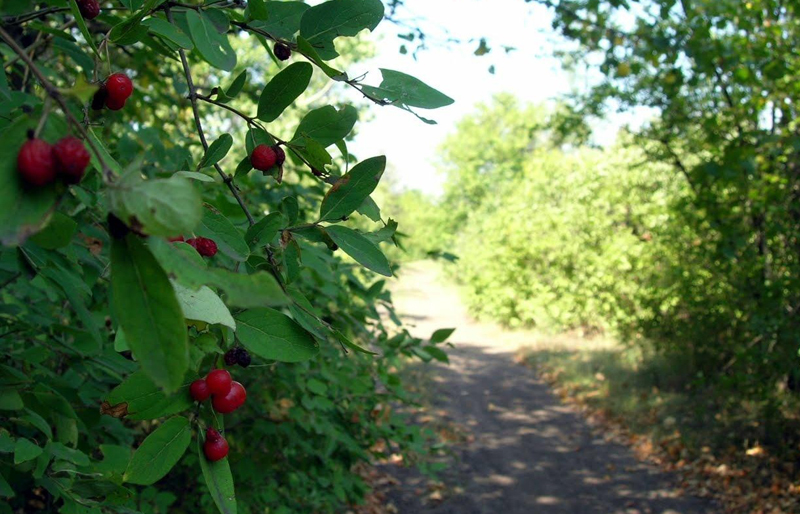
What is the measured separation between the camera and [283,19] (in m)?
1.00

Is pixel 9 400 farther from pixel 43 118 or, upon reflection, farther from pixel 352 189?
pixel 43 118

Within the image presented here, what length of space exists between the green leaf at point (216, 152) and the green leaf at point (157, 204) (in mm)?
524

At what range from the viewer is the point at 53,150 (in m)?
0.49

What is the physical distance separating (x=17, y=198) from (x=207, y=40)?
53cm

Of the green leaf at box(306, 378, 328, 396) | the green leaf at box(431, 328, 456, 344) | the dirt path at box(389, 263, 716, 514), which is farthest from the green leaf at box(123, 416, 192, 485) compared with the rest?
the dirt path at box(389, 263, 716, 514)

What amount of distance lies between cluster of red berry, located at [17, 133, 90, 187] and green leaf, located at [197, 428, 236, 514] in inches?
15.8

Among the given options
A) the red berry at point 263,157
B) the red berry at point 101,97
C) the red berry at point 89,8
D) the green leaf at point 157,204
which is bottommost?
the green leaf at point 157,204

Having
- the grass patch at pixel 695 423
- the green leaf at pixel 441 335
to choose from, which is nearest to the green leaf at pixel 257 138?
the green leaf at pixel 441 335

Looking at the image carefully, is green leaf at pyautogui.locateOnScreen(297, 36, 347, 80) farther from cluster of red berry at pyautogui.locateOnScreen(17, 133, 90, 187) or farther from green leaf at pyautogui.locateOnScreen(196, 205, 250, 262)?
cluster of red berry at pyautogui.locateOnScreen(17, 133, 90, 187)

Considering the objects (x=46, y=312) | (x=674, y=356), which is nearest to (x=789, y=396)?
(x=674, y=356)

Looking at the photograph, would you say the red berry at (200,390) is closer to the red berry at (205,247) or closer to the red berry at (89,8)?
the red berry at (205,247)

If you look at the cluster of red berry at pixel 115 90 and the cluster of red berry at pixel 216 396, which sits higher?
the cluster of red berry at pixel 115 90

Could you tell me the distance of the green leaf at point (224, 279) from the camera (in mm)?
484

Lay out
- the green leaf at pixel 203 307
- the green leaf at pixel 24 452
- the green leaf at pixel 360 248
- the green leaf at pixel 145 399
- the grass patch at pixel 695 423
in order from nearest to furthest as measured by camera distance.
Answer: the green leaf at pixel 203 307 → the green leaf at pixel 145 399 → the green leaf at pixel 360 248 → the green leaf at pixel 24 452 → the grass patch at pixel 695 423
